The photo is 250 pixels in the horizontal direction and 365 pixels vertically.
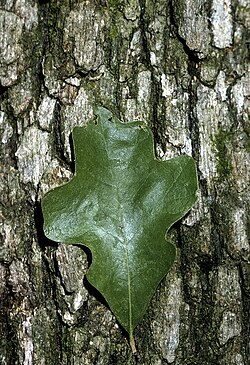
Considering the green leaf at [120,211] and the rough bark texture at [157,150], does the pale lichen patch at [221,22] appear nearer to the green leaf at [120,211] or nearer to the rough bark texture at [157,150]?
the rough bark texture at [157,150]

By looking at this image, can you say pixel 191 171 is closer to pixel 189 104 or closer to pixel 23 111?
pixel 189 104

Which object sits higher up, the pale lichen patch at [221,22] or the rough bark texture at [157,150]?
the pale lichen patch at [221,22]

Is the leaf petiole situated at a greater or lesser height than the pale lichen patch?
lesser

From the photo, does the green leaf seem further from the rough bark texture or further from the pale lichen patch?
the pale lichen patch

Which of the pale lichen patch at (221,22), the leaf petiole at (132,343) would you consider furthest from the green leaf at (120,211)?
the pale lichen patch at (221,22)

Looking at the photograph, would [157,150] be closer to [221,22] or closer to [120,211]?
[120,211]

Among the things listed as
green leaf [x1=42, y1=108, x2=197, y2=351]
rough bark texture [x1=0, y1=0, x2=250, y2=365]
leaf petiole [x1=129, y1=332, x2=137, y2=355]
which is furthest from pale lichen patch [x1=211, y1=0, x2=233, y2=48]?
leaf petiole [x1=129, y1=332, x2=137, y2=355]
